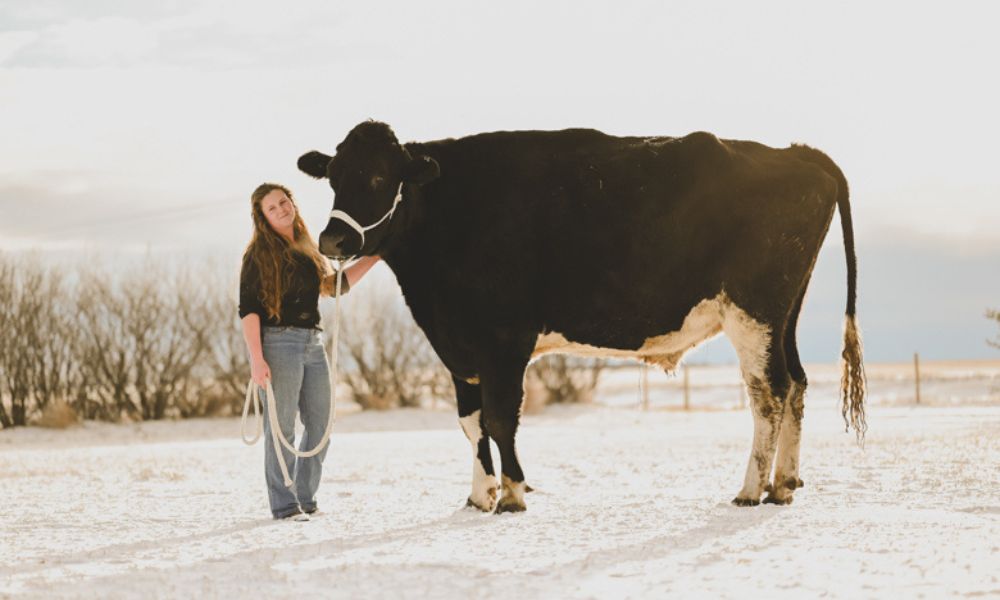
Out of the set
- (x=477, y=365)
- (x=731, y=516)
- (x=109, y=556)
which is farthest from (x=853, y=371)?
(x=109, y=556)

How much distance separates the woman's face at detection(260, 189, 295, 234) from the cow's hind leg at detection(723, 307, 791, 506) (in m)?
2.95

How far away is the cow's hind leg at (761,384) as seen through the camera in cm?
727

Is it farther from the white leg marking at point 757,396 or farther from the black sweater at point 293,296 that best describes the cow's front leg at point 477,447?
the white leg marking at point 757,396

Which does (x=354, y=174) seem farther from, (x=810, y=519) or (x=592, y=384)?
(x=592, y=384)

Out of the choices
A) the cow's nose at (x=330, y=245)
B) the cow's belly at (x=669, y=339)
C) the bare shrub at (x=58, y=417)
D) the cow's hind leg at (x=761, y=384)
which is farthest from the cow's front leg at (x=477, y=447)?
the bare shrub at (x=58, y=417)

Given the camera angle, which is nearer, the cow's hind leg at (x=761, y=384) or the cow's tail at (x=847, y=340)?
the cow's hind leg at (x=761, y=384)

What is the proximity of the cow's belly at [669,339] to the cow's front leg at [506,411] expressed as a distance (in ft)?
1.16

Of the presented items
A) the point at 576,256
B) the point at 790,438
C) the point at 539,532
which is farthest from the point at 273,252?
the point at 790,438

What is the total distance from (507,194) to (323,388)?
1782 mm

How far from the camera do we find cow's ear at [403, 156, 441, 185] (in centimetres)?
717

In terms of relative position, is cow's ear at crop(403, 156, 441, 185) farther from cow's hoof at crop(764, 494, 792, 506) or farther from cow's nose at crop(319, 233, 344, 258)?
cow's hoof at crop(764, 494, 792, 506)

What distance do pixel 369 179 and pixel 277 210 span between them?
631mm

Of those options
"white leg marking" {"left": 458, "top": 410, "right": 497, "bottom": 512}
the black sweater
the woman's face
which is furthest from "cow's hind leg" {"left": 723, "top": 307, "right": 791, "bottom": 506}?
the woman's face

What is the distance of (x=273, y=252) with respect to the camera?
7.05 m
